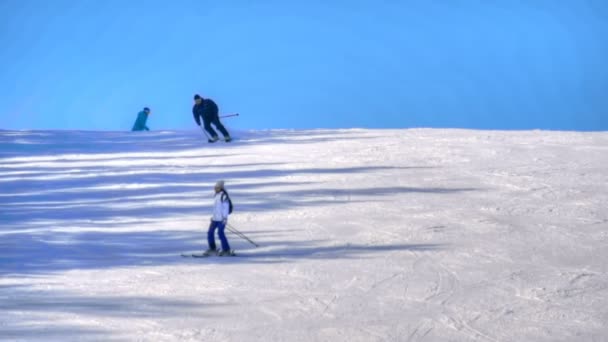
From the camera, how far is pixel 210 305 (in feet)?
37.4

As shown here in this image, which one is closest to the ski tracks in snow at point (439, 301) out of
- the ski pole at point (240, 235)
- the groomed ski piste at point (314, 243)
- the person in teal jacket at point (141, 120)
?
the groomed ski piste at point (314, 243)

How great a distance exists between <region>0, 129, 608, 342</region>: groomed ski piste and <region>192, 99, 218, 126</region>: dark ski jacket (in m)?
1.08

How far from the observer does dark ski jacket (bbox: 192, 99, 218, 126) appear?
26922mm

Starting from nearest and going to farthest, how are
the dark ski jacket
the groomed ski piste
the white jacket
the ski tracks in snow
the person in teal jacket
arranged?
the ski tracks in snow < the groomed ski piste < the white jacket < the dark ski jacket < the person in teal jacket

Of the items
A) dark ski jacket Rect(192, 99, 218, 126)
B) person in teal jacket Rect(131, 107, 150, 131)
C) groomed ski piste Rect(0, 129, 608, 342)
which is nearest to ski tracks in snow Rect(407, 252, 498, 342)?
groomed ski piste Rect(0, 129, 608, 342)

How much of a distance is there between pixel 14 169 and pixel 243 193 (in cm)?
699

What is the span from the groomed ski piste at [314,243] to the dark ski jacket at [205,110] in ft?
3.54

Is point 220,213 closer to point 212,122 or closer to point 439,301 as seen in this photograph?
point 439,301

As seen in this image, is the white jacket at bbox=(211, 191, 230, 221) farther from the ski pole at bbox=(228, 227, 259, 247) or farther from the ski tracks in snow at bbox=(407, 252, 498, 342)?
the ski tracks in snow at bbox=(407, 252, 498, 342)

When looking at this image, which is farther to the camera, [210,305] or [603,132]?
[603,132]

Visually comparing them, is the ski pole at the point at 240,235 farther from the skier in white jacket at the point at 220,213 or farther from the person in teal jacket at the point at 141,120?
the person in teal jacket at the point at 141,120

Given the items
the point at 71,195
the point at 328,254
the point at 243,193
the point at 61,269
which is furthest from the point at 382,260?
the point at 71,195

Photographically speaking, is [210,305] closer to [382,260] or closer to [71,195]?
[382,260]

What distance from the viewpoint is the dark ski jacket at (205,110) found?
2692 cm
